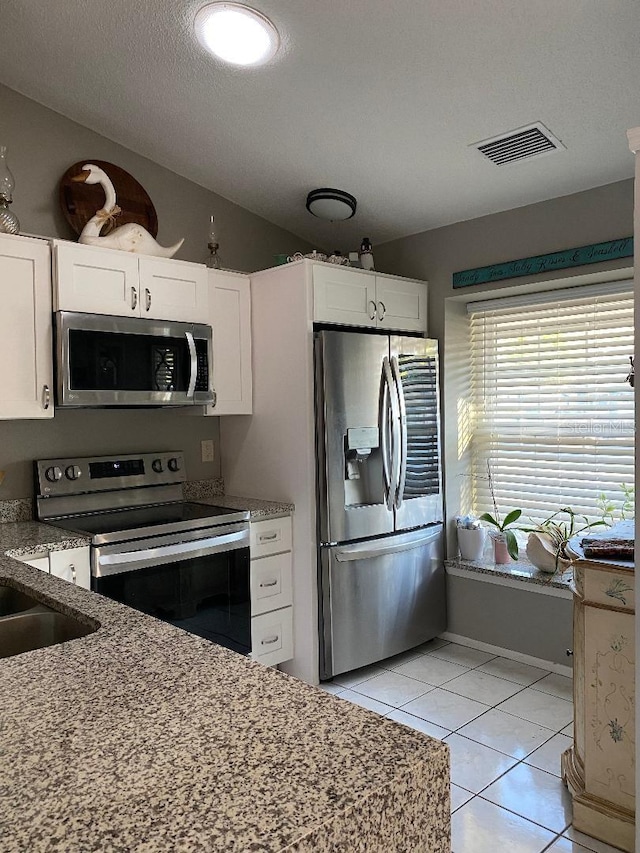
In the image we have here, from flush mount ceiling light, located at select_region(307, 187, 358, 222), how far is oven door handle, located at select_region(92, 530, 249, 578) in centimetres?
171

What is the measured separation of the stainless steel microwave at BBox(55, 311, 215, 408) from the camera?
2.74m

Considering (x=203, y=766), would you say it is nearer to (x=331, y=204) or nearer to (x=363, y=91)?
(x=363, y=91)

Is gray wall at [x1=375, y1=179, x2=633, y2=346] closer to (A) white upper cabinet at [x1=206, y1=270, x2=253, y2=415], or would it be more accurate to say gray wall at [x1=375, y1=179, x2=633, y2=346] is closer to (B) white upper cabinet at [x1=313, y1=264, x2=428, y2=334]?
(B) white upper cabinet at [x1=313, y1=264, x2=428, y2=334]

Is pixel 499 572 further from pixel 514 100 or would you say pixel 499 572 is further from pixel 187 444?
pixel 514 100

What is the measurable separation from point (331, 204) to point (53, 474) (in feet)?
6.27

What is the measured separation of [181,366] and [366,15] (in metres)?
1.62

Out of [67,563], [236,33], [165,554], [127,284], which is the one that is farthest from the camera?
[127,284]

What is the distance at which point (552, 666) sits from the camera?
3375mm

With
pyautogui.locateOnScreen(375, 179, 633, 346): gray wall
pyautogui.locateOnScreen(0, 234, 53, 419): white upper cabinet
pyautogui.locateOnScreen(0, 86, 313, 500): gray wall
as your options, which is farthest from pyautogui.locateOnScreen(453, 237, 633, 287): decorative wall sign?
pyautogui.locateOnScreen(0, 234, 53, 419): white upper cabinet

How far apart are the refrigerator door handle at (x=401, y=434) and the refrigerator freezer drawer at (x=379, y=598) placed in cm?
24

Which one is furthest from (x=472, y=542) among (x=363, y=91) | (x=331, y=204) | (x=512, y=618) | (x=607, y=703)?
(x=363, y=91)

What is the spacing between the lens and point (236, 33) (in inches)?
92.4

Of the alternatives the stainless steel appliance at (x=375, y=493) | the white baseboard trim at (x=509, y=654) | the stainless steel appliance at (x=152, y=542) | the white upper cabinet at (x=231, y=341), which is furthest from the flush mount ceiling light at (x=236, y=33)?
the white baseboard trim at (x=509, y=654)

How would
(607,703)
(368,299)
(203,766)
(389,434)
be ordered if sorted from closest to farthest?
(203,766), (607,703), (389,434), (368,299)
